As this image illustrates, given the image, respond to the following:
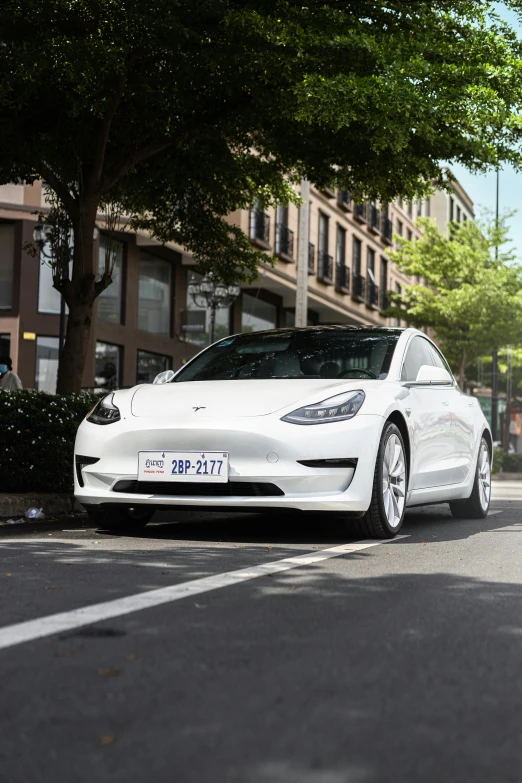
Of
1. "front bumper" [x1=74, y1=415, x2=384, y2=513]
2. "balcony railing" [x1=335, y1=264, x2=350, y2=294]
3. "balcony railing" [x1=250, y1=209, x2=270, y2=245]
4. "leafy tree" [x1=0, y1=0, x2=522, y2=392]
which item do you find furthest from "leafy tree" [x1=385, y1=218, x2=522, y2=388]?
"front bumper" [x1=74, y1=415, x2=384, y2=513]

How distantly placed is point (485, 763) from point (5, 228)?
974 inches

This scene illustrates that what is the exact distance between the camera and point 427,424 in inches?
318

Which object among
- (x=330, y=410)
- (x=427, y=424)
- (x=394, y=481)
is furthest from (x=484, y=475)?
(x=330, y=410)

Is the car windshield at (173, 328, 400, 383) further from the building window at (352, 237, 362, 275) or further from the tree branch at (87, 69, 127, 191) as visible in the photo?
the building window at (352, 237, 362, 275)

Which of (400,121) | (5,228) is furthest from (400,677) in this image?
(5,228)

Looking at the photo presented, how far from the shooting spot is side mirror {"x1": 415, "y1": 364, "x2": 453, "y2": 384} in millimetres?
7934

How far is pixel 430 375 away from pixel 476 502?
2002 mm

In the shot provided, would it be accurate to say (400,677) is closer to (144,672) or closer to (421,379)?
(144,672)

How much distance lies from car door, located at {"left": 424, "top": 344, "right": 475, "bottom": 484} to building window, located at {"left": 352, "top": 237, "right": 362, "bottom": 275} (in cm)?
3432

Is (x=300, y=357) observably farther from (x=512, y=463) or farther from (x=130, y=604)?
(x=512, y=463)

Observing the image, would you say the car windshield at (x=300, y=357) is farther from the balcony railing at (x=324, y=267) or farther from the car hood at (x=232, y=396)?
the balcony railing at (x=324, y=267)

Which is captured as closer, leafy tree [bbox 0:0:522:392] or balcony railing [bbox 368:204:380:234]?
leafy tree [bbox 0:0:522:392]

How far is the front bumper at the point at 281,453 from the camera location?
666 centimetres

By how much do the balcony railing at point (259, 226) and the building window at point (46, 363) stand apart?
733cm
